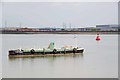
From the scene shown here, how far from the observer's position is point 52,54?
2203 centimetres

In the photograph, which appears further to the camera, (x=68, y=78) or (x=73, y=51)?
(x=73, y=51)

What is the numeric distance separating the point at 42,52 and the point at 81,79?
1127 centimetres

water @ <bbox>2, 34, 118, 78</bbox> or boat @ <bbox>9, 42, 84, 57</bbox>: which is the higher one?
boat @ <bbox>9, 42, 84, 57</bbox>

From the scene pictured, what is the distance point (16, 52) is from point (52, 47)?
8.97 feet

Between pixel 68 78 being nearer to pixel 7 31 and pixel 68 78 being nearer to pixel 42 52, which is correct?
pixel 42 52

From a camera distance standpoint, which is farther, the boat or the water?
the boat

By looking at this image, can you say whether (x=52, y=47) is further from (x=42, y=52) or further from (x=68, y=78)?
(x=68, y=78)

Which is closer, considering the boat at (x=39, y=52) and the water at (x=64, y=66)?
the water at (x=64, y=66)

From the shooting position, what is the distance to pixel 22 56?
21109mm

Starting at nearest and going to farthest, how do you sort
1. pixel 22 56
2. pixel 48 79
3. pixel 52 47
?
pixel 48 79, pixel 22 56, pixel 52 47

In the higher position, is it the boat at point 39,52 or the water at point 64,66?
the boat at point 39,52

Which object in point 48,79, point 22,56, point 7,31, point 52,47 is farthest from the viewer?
point 7,31

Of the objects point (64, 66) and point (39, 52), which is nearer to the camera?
point (64, 66)

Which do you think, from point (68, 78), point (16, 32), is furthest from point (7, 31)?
point (68, 78)
